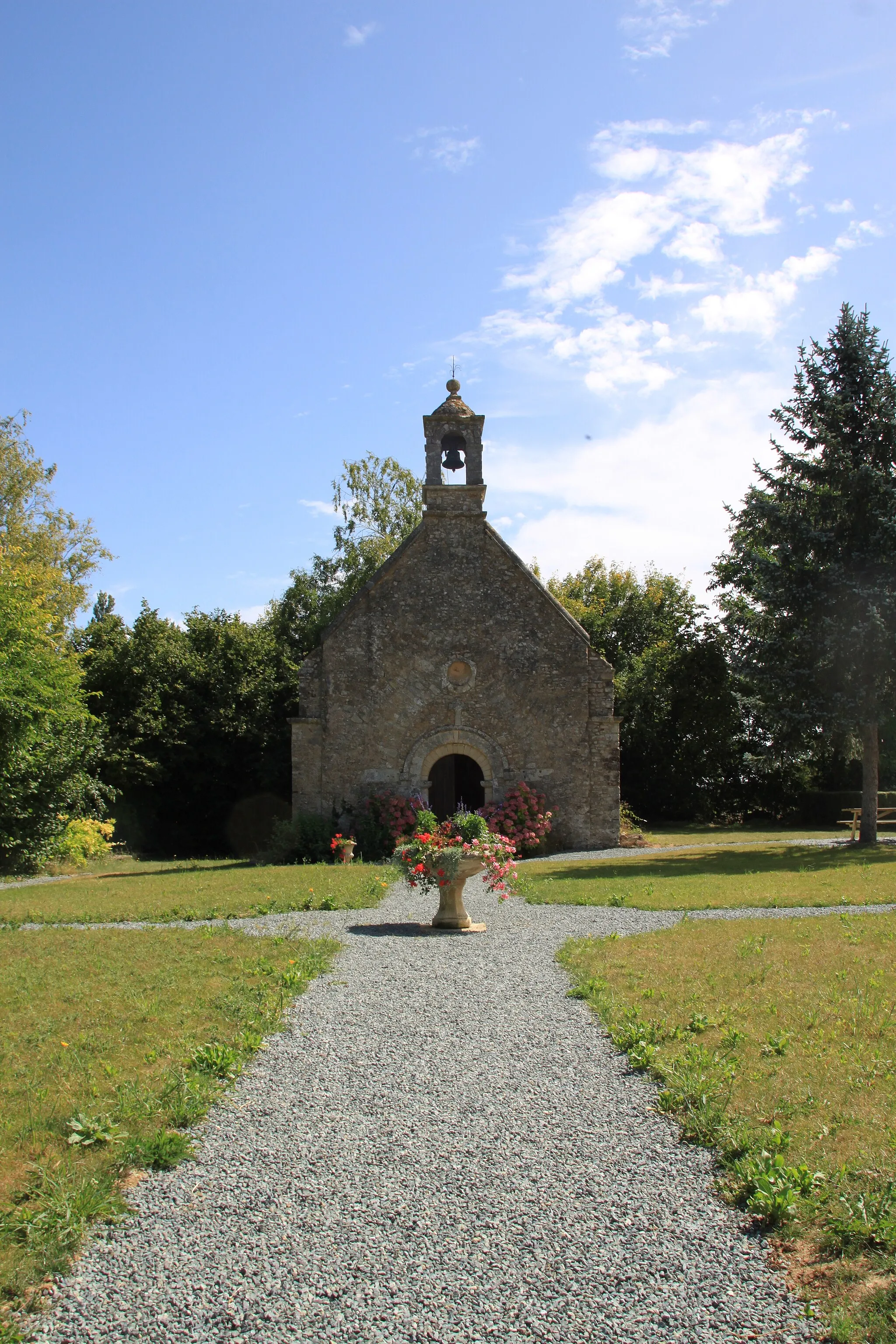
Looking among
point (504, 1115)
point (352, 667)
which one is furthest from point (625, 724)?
point (504, 1115)

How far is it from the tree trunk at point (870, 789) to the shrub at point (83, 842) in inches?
690

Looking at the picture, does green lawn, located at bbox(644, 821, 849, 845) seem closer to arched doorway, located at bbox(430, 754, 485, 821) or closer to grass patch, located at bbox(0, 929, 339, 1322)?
arched doorway, located at bbox(430, 754, 485, 821)

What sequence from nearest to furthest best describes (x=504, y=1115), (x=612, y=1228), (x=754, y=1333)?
1. (x=754, y=1333)
2. (x=612, y=1228)
3. (x=504, y=1115)

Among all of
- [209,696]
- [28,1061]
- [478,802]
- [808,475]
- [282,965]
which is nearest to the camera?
[28,1061]

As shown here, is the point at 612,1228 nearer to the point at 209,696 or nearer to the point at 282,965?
the point at 282,965

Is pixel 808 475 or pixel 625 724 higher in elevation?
pixel 808 475

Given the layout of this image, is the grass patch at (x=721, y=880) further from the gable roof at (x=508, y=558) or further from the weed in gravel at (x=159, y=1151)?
the weed in gravel at (x=159, y=1151)

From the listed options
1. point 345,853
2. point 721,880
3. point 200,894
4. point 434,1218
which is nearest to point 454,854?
point 200,894

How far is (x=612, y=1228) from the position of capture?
4.01 meters

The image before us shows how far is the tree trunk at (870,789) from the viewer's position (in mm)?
21562

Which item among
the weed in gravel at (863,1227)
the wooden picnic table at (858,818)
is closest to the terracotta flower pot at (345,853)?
the wooden picnic table at (858,818)

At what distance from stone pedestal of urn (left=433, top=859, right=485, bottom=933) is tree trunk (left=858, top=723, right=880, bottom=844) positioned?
13.5 metres

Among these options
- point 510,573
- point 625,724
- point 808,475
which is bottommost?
point 625,724

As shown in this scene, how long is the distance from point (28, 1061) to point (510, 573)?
1643cm
